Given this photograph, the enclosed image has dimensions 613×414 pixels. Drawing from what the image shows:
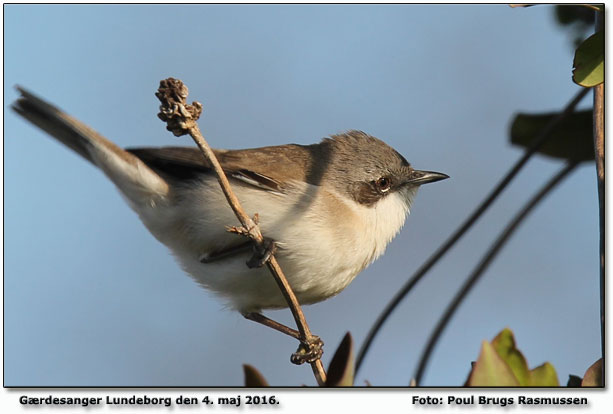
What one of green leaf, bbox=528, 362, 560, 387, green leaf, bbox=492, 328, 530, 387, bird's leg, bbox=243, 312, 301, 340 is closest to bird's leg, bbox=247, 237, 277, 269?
bird's leg, bbox=243, 312, 301, 340

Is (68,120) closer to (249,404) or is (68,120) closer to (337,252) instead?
(337,252)

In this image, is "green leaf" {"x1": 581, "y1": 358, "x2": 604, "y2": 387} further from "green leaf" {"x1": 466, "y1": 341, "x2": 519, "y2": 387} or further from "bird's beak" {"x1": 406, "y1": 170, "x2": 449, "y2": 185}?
"bird's beak" {"x1": 406, "y1": 170, "x2": 449, "y2": 185}

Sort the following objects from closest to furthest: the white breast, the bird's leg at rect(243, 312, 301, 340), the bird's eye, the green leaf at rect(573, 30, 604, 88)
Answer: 1. the green leaf at rect(573, 30, 604, 88)
2. the white breast
3. the bird's leg at rect(243, 312, 301, 340)
4. the bird's eye

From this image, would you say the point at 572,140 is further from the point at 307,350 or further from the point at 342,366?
the point at 342,366

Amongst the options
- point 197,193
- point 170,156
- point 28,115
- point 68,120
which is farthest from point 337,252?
point 28,115

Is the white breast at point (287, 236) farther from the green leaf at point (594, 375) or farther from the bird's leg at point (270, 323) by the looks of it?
the green leaf at point (594, 375)

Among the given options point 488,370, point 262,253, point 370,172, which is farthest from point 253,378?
point 370,172

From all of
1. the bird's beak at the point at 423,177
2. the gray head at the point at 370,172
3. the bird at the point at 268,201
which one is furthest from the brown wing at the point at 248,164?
the bird's beak at the point at 423,177
